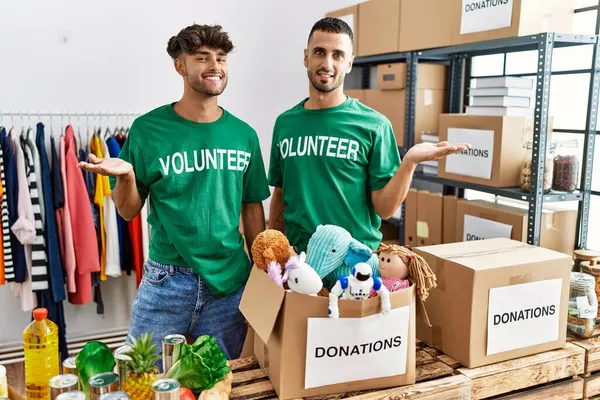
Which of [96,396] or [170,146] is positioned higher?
[170,146]

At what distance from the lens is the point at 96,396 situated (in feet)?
3.43

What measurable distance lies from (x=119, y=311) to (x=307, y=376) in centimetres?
260

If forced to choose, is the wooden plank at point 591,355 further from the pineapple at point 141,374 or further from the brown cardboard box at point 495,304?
the pineapple at point 141,374

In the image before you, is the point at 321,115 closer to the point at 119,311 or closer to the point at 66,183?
the point at 66,183

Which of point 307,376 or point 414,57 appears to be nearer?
point 307,376

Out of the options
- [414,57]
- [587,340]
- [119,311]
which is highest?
[414,57]

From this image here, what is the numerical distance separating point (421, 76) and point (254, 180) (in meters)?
1.66

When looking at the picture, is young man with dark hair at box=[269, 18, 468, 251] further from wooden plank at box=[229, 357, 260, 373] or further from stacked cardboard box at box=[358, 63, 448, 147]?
stacked cardboard box at box=[358, 63, 448, 147]

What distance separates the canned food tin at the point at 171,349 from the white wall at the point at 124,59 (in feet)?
7.88

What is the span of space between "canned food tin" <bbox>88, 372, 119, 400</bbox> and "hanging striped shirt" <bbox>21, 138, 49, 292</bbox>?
6.68ft

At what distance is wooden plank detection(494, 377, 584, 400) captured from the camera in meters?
1.46

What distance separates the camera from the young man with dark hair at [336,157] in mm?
1640

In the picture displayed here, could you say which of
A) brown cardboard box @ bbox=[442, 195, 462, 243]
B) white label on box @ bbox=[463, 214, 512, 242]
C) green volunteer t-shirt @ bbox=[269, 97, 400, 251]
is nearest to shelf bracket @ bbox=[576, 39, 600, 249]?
white label on box @ bbox=[463, 214, 512, 242]

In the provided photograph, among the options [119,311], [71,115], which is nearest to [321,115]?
[71,115]
